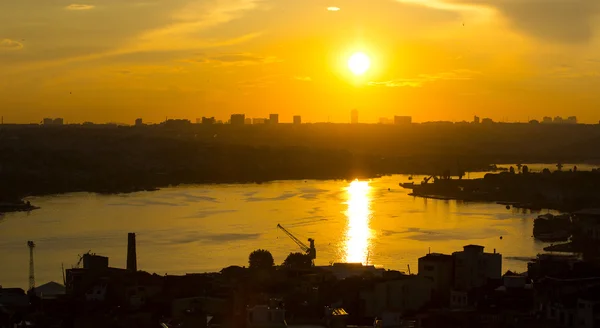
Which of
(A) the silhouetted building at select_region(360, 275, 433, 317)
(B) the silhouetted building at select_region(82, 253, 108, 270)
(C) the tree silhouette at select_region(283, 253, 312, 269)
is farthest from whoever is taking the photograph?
(C) the tree silhouette at select_region(283, 253, 312, 269)

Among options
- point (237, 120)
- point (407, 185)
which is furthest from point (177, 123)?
point (407, 185)

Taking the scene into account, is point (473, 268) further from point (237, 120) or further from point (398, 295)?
point (237, 120)

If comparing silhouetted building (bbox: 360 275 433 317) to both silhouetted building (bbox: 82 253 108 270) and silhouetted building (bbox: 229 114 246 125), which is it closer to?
silhouetted building (bbox: 82 253 108 270)

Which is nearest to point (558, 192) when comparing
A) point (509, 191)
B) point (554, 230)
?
point (509, 191)

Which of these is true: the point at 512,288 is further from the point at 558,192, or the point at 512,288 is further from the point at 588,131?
the point at 588,131

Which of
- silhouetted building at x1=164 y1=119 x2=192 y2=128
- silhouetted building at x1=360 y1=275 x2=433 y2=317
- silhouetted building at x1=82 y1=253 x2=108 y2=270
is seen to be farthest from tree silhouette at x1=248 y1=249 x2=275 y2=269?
silhouetted building at x1=164 y1=119 x2=192 y2=128

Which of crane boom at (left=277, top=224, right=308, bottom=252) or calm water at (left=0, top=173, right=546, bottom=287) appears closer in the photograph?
calm water at (left=0, top=173, right=546, bottom=287)
